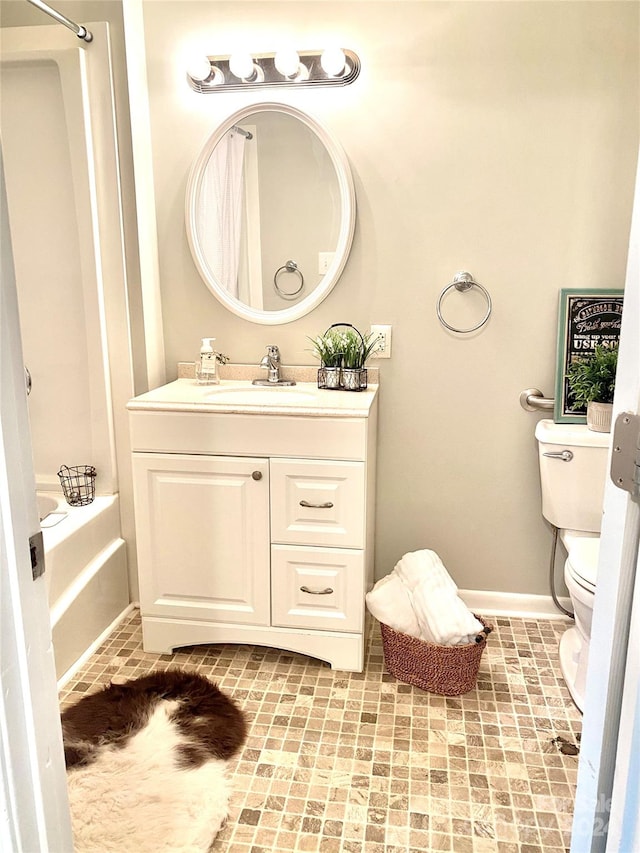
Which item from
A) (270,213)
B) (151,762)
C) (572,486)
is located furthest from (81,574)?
(572,486)

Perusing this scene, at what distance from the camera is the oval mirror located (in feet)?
7.65

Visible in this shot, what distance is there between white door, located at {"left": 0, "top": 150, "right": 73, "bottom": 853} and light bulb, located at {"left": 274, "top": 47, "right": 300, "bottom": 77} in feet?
5.60

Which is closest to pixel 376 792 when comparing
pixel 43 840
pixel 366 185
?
pixel 43 840

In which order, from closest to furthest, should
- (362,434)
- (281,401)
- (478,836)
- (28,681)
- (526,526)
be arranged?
1. (28,681)
2. (478,836)
3. (362,434)
4. (281,401)
5. (526,526)

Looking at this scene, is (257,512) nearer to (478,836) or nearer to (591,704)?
(478,836)

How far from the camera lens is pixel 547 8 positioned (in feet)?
6.93

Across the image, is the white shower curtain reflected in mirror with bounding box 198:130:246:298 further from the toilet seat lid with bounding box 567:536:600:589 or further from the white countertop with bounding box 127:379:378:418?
the toilet seat lid with bounding box 567:536:600:589

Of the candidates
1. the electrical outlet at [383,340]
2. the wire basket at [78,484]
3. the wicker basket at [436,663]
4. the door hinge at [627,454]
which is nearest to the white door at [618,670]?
the door hinge at [627,454]

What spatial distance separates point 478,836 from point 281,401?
1274mm

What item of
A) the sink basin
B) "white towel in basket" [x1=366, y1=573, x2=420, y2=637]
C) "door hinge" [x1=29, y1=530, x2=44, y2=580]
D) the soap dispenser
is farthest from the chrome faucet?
"door hinge" [x1=29, y1=530, x2=44, y2=580]

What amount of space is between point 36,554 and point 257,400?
4.50 feet

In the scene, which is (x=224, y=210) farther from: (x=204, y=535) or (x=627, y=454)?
(x=627, y=454)

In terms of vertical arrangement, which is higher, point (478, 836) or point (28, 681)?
point (28, 681)

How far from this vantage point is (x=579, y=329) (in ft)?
7.54
